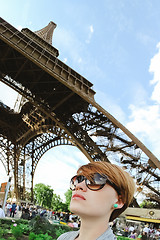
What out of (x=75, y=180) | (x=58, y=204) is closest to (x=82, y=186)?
(x=75, y=180)

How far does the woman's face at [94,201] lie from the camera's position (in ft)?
4.89

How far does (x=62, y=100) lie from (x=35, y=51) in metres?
4.69

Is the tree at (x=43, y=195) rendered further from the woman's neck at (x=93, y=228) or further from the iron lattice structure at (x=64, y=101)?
the woman's neck at (x=93, y=228)

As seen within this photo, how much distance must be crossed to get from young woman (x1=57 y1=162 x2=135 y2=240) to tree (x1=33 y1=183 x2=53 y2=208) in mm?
79502

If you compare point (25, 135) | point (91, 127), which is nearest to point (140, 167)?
point (91, 127)

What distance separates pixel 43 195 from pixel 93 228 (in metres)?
80.1

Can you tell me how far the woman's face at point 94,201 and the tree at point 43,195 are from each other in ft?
261

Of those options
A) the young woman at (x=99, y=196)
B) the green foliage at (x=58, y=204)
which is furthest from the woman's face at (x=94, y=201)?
the green foliage at (x=58, y=204)

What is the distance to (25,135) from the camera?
28188 mm

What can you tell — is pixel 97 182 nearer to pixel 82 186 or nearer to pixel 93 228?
pixel 82 186

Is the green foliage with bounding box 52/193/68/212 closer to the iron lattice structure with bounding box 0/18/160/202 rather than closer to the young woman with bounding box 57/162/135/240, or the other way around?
the iron lattice structure with bounding box 0/18/160/202

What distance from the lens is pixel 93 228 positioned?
151 centimetres

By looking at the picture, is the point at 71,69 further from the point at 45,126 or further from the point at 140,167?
the point at 140,167

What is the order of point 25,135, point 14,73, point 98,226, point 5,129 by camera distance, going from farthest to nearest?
point 5,129
point 25,135
point 14,73
point 98,226
